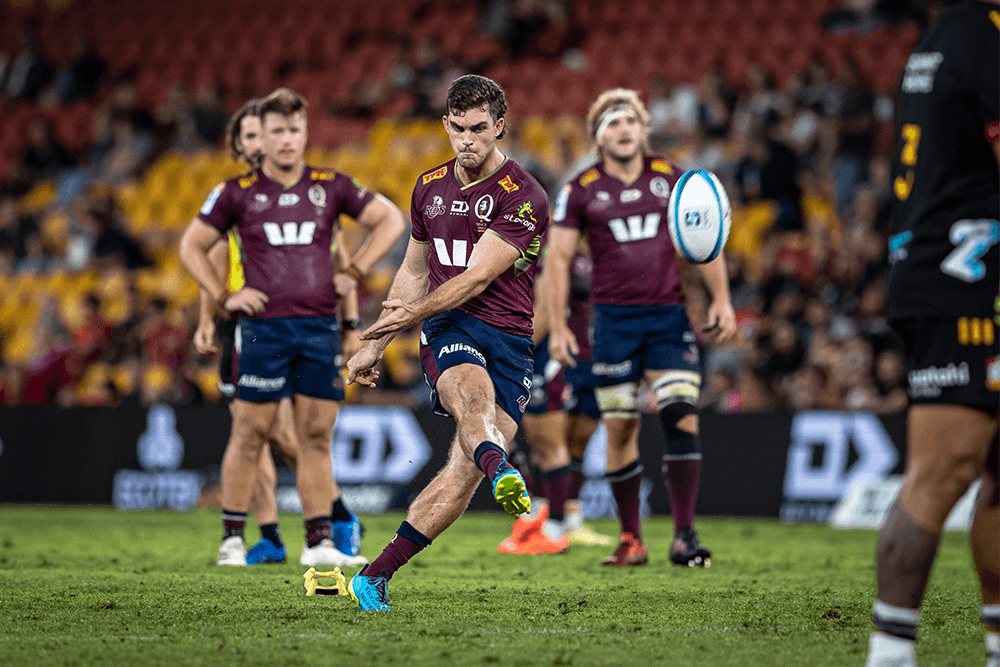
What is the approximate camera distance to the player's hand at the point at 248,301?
7.25 metres

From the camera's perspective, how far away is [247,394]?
7.29m

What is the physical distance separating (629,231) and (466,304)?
2.56 m

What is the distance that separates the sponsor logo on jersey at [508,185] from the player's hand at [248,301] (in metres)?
2.30

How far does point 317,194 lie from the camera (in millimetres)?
7465

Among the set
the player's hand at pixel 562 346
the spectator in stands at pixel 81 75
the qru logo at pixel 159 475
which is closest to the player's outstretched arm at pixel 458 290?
the player's hand at pixel 562 346

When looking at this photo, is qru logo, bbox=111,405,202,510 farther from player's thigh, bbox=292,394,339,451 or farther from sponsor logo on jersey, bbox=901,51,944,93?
sponsor logo on jersey, bbox=901,51,944,93

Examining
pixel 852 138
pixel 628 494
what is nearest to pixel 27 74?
pixel 852 138

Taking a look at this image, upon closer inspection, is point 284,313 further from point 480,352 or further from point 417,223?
point 480,352

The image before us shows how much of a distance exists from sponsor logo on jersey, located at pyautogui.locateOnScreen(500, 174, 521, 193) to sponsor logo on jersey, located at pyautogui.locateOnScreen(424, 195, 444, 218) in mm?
298

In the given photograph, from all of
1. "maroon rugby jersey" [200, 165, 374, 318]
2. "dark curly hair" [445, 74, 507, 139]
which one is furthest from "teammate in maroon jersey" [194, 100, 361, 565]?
"dark curly hair" [445, 74, 507, 139]

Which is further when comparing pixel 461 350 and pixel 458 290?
pixel 461 350

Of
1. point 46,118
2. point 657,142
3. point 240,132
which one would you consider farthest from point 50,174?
point 240,132

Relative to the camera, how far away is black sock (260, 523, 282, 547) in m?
7.70

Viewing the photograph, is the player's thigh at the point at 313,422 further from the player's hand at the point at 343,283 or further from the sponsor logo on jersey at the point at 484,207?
the sponsor logo on jersey at the point at 484,207
